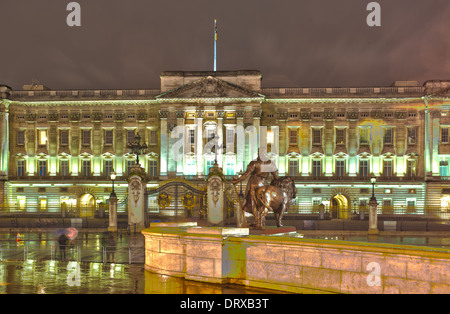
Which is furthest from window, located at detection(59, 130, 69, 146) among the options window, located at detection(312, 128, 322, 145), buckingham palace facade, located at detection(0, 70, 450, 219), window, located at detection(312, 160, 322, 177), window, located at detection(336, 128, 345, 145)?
window, located at detection(336, 128, 345, 145)

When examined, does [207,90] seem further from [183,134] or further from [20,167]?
[20,167]

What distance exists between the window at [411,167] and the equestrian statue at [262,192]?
48844mm

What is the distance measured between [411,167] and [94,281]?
53.2 meters

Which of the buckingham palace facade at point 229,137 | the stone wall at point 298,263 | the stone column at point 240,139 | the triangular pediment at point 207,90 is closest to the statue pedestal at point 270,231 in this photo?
the stone wall at point 298,263

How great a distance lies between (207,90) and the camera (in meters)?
58.8

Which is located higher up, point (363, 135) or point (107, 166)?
point (363, 135)

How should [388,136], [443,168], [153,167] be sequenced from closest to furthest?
[443,168] → [388,136] → [153,167]

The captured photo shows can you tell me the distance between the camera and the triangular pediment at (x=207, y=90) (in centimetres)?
5825

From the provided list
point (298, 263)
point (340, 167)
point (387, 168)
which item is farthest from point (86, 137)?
point (298, 263)

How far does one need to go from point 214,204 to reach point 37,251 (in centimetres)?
1244

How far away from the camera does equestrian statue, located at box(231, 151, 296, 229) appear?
1407 cm

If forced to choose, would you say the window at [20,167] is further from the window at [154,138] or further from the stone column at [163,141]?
the stone column at [163,141]
